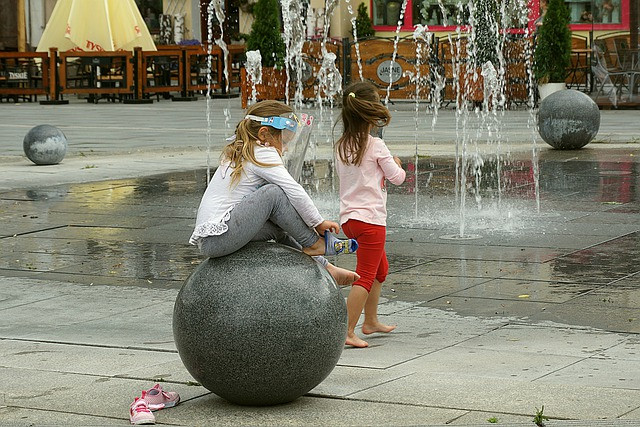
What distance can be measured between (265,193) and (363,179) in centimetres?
141

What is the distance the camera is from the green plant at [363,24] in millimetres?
35878

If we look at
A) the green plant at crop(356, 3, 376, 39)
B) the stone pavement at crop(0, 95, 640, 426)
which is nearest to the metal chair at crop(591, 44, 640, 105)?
the stone pavement at crop(0, 95, 640, 426)

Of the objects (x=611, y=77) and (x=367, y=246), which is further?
(x=611, y=77)

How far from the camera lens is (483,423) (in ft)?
16.5

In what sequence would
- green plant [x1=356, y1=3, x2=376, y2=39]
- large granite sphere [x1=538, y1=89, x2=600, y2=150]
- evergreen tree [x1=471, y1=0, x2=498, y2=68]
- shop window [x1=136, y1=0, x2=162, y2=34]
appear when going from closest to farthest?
1. large granite sphere [x1=538, y1=89, x2=600, y2=150]
2. evergreen tree [x1=471, y1=0, x2=498, y2=68]
3. green plant [x1=356, y1=3, x2=376, y2=39]
4. shop window [x1=136, y1=0, x2=162, y2=34]

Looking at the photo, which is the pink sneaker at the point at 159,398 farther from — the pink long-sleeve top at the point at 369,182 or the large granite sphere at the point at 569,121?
the large granite sphere at the point at 569,121

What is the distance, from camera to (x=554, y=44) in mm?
25984

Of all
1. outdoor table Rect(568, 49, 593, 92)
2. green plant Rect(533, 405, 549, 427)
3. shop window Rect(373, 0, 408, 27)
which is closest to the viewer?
green plant Rect(533, 405, 549, 427)

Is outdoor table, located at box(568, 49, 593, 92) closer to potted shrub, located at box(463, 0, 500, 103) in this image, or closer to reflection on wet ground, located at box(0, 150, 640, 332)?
potted shrub, located at box(463, 0, 500, 103)

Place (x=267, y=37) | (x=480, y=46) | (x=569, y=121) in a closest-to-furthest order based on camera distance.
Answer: (x=569, y=121) < (x=480, y=46) < (x=267, y=37)

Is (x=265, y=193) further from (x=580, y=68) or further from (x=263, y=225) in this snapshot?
(x=580, y=68)

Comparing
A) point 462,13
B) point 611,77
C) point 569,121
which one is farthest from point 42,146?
point 462,13

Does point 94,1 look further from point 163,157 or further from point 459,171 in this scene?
point 459,171

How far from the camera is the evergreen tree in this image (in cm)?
Result: 2769
